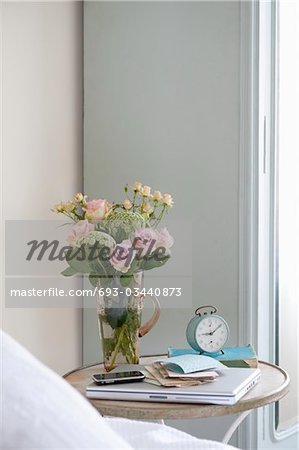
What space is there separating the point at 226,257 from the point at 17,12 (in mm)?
1010

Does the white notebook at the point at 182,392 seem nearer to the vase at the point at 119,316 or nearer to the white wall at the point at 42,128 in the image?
the vase at the point at 119,316

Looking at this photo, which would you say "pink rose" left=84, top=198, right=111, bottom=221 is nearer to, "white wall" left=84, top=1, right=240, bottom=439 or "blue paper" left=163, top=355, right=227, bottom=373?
"blue paper" left=163, top=355, right=227, bottom=373

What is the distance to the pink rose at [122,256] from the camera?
180 cm

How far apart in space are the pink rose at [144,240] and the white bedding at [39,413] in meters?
1.16

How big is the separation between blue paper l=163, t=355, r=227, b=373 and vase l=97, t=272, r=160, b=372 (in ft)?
0.50

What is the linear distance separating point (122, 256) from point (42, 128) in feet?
2.24

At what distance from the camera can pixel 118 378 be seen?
1711mm

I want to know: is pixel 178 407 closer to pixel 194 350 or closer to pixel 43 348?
pixel 194 350

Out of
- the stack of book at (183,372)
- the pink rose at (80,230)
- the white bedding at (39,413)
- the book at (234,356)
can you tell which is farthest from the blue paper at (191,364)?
the white bedding at (39,413)

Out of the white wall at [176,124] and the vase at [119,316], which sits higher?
the white wall at [176,124]

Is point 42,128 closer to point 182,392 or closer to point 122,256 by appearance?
point 122,256

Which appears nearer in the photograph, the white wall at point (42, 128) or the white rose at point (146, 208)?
the white rose at point (146, 208)

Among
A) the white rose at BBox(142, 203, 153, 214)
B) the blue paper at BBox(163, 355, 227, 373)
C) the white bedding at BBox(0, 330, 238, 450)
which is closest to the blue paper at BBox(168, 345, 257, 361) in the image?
the blue paper at BBox(163, 355, 227, 373)

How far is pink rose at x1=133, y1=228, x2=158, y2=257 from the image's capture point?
183cm
